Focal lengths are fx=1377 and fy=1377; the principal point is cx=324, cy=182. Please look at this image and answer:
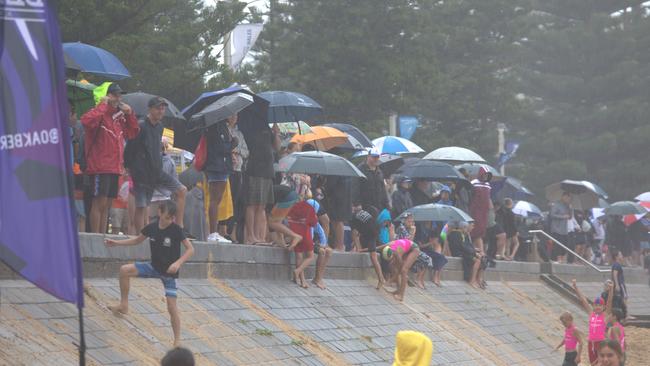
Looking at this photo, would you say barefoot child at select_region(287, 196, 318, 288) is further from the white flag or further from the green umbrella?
the white flag

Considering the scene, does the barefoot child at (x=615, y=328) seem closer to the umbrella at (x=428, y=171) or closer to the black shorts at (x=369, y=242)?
the black shorts at (x=369, y=242)

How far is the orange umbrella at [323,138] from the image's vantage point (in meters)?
21.4

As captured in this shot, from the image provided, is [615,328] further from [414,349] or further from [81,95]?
[414,349]

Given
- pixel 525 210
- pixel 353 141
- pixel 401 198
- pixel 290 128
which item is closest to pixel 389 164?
pixel 401 198

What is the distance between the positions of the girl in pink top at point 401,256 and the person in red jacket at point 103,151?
804 cm

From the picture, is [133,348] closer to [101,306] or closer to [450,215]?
[101,306]

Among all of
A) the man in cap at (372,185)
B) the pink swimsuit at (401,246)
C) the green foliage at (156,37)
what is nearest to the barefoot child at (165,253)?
the pink swimsuit at (401,246)

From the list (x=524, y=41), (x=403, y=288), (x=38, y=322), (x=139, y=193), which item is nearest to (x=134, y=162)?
(x=139, y=193)

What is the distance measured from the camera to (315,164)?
18.9 m

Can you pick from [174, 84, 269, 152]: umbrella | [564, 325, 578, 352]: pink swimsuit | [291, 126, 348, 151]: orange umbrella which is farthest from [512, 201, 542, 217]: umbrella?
[174, 84, 269, 152]: umbrella

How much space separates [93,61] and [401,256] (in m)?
6.68

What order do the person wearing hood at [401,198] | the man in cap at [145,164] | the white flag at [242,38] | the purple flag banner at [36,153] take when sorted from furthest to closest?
1. the white flag at [242,38]
2. the person wearing hood at [401,198]
3. the man in cap at [145,164]
4. the purple flag banner at [36,153]

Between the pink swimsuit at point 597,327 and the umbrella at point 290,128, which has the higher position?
the umbrella at point 290,128

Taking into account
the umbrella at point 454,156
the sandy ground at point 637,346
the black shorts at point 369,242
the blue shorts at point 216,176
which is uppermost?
the umbrella at point 454,156
